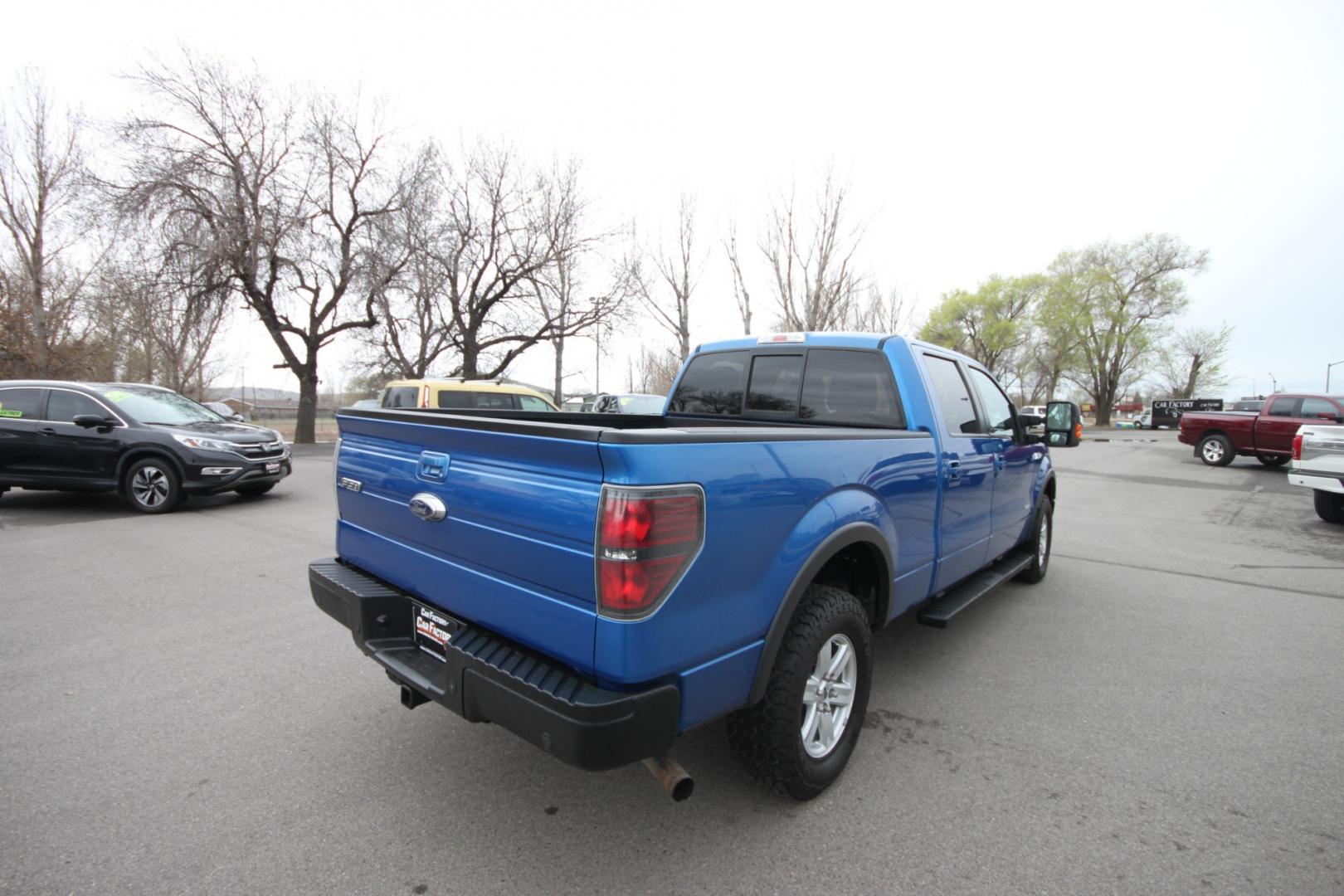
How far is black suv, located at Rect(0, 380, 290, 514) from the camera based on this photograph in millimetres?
8008

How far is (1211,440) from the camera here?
17.2 meters

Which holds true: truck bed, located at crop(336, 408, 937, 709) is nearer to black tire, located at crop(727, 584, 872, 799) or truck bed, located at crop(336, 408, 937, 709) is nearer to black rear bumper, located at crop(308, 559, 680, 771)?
black rear bumper, located at crop(308, 559, 680, 771)

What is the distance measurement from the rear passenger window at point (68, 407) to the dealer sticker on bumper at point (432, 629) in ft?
27.9

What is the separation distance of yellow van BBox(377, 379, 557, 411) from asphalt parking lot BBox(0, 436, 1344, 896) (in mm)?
5977

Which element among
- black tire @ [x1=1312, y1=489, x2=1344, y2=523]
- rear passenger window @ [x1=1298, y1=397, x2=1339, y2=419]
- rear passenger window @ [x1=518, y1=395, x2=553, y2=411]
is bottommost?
black tire @ [x1=1312, y1=489, x2=1344, y2=523]

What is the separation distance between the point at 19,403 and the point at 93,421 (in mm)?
1368

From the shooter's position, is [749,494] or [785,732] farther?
[785,732]

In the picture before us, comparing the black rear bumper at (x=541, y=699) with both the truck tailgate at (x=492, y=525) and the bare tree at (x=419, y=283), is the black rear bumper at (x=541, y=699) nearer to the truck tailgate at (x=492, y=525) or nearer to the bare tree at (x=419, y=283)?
the truck tailgate at (x=492, y=525)

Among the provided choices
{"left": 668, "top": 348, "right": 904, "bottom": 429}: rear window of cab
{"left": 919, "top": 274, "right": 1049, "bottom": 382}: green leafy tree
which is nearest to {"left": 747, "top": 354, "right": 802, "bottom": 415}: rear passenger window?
{"left": 668, "top": 348, "right": 904, "bottom": 429}: rear window of cab

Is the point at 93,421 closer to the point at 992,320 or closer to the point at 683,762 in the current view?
the point at 683,762

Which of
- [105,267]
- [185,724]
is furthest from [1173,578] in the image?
[105,267]

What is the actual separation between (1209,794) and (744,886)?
79.0 inches

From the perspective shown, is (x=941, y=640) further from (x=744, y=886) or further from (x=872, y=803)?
(x=744, y=886)

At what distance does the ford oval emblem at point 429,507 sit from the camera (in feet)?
7.43
